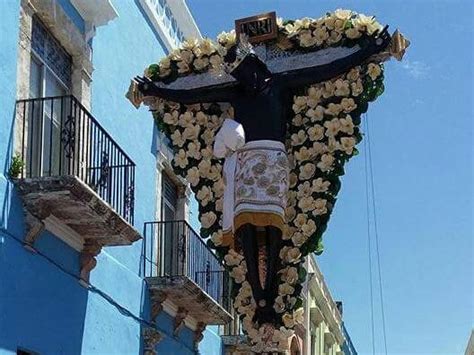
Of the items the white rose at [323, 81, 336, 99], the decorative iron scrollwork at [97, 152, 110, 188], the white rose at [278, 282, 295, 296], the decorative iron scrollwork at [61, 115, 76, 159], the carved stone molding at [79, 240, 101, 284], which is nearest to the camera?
the white rose at [278, 282, 295, 296]

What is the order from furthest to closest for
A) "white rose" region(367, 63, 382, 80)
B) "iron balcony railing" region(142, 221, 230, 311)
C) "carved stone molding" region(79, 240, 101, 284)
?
"iron balcony railing" region(142, 221, 230, 311) → "carved stone molding" region(79, 240, 101, 284) → "white rose" region(367, 63, 382, 80)

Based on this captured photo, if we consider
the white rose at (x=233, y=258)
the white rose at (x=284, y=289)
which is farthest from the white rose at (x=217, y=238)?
the white rose at (x=284, y=289)

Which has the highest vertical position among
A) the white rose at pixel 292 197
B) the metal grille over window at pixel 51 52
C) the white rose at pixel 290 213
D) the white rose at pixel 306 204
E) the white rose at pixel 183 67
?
the metal grille over window at pixel 51 52

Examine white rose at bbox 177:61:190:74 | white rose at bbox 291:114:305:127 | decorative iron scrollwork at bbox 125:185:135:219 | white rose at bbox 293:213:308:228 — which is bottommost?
Result: white rose at bbox 293:213:308:228

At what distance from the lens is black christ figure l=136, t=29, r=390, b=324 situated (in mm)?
7176

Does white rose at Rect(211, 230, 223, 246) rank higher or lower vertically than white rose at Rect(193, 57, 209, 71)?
lower

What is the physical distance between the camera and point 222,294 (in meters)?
14.6

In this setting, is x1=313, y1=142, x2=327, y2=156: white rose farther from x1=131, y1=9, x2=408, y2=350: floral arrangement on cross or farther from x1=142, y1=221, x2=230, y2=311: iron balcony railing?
x1=142, y1=221, x2=230, y2=311: iron balcony railing

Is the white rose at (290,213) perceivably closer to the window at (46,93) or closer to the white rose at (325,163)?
the white rose at (325,163)

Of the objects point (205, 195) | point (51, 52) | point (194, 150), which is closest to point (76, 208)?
point (51, 52)

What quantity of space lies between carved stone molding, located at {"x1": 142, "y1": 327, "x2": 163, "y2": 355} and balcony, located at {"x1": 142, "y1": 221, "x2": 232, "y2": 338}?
0.21 meters

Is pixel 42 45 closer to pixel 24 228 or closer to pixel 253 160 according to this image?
pixel 24 228

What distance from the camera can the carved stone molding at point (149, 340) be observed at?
490 inches

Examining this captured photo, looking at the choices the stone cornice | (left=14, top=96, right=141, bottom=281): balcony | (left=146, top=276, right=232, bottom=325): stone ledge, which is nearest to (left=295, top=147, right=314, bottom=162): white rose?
(left=14, top=96, right=141, bottom=281): balcony
